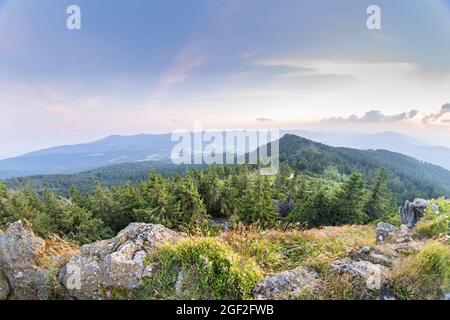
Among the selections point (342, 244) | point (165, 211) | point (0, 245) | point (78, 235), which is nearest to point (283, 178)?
point (165, 211)

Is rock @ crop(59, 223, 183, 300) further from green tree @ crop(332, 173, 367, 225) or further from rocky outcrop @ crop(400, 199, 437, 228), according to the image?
green tree @ crop(332, 173, 367, 225)

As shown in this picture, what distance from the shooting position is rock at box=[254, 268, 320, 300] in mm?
4102

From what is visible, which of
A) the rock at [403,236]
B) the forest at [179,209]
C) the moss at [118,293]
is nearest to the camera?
the moss at [118,293]

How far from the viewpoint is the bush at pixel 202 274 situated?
4207 millimetres

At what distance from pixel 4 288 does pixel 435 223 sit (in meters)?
10.4

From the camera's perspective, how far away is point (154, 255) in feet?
16.0

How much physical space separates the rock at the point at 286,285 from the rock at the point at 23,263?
422 cm

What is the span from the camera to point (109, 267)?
4.76 meters

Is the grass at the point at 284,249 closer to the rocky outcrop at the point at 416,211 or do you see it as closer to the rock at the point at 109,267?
the rock at the point at 109,267

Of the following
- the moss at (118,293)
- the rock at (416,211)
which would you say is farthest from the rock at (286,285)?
the rock at (416,211)

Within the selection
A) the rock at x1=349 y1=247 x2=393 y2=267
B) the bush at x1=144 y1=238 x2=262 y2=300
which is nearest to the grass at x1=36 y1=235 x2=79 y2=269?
the bush at x1=144 y1=238 x2=262 y2=300

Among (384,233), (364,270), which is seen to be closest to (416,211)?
(384,233)

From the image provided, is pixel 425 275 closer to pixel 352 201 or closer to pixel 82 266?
pixel 82 266
